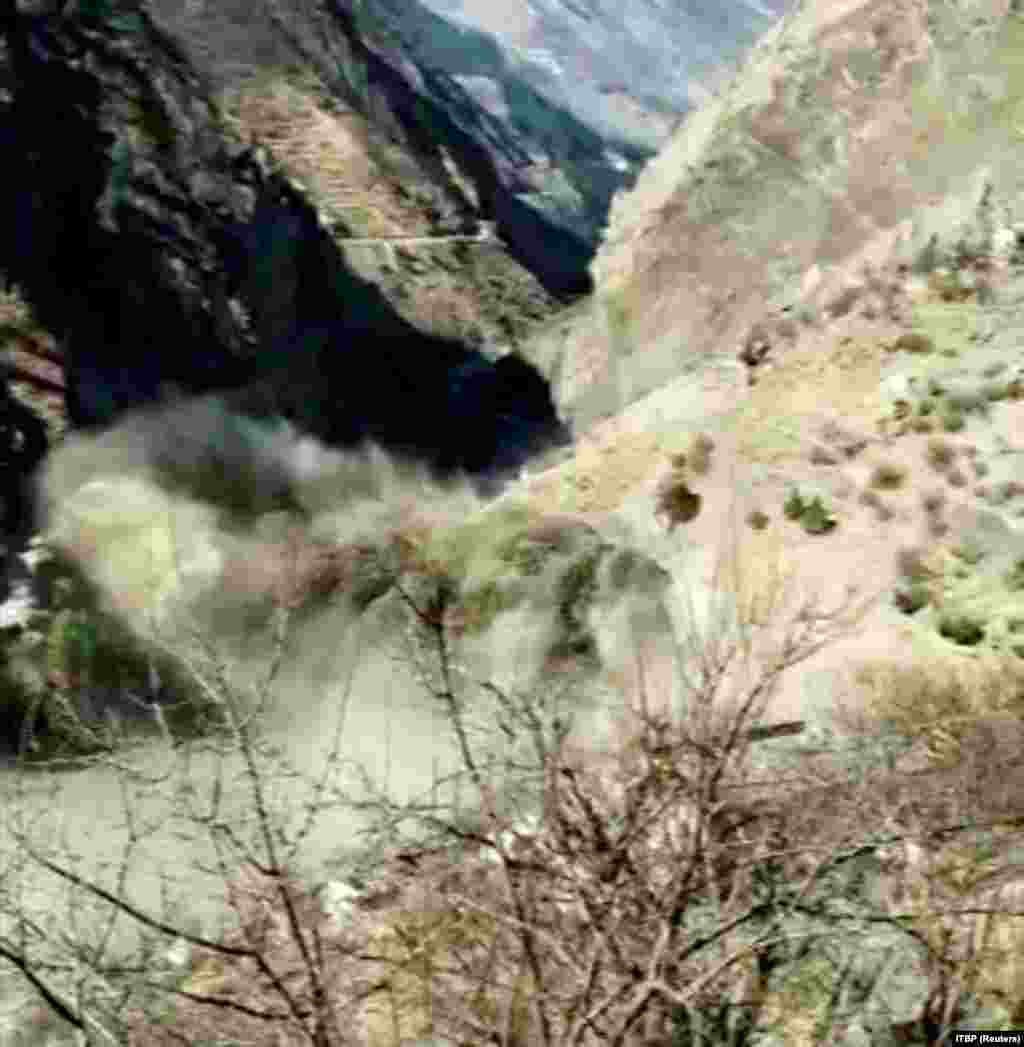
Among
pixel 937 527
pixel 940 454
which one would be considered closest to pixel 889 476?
pixel 940 454

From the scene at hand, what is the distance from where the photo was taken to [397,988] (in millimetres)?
6492

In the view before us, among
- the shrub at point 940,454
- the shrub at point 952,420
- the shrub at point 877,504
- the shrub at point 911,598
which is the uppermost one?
the shrub at point 952,420

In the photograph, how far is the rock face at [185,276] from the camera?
43469mm

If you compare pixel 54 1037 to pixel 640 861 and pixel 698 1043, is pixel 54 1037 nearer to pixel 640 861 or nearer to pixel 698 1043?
pixel 640 861

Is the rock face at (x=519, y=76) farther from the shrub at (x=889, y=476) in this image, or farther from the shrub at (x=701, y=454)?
the shrub at (x=889, y=476)

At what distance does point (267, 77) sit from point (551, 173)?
45289 millimetres

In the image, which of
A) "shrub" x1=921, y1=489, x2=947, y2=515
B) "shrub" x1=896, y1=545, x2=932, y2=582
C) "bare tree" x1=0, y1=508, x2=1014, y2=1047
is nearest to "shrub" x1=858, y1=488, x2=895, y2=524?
"shrub" x1=921, y1=489, x2=947, y2=515

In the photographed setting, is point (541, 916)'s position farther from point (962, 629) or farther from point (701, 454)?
point (701, 454)

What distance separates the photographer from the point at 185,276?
153ft

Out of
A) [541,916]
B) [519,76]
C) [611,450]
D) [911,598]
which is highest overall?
[519,76]

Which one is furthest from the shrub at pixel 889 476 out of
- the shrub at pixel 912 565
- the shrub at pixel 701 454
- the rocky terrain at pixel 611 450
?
the shrub at pixel 701 454

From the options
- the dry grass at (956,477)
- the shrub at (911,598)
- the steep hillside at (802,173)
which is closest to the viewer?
the shrub at (911,598)

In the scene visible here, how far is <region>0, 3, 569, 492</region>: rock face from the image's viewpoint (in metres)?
43.5

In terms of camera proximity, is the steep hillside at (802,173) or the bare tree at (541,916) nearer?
the bare tree at (541,916)
